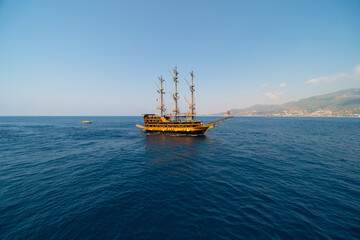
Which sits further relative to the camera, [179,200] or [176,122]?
[176,122]

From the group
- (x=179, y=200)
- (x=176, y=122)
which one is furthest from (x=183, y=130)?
(x=179, y=200)

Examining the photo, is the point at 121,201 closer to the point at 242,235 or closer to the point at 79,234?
the point at 79,234

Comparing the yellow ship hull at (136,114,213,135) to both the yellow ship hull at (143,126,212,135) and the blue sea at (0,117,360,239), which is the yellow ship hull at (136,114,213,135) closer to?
the yellow ship hull at (143,126,212,135)

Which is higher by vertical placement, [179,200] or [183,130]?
[183,130]

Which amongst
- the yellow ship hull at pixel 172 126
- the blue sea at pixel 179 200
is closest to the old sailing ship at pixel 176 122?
the yellow ship hull at pixel 172 126

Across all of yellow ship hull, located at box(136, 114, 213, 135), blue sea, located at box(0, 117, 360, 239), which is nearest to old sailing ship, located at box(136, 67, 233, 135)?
yellow ship hull, located at box(136, 114, 213, 135)

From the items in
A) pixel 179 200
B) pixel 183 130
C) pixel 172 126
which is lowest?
pixel 179 200

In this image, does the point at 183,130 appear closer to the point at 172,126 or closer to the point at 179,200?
the point at 172,126

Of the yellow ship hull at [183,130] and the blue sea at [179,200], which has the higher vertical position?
the yellow ship hull at [183,130]

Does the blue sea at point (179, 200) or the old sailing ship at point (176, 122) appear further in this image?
the old sailing ship at point (176, 122)

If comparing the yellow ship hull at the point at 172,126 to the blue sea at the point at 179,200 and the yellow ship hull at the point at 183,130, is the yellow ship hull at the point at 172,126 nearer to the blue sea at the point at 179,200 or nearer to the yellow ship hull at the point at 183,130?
the yellow ship hull at the point at 183,130

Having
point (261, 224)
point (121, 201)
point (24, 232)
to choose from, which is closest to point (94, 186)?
point (121, 201)

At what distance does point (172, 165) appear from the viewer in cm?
1838

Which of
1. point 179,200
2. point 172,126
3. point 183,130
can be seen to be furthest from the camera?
point 172,126
